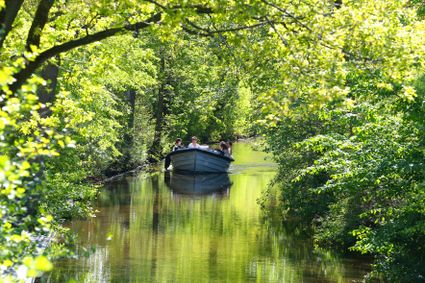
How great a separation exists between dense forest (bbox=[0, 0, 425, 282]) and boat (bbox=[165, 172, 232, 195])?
8491 millimetres

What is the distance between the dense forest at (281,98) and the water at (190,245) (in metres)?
0.94

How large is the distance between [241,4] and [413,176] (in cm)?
530

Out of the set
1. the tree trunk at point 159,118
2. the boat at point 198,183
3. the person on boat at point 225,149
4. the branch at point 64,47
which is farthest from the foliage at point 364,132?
the tree trunk at point 159,118

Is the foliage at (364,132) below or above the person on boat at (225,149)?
below

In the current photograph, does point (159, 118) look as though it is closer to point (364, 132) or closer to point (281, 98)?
point (364, 132)

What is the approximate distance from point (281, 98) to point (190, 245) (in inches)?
417

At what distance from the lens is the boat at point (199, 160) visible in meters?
38.6

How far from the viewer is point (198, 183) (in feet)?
115

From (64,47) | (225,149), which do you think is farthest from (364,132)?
(225,149)

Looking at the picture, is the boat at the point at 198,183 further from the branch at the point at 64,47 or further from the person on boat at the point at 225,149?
the branch at the point at 64,47

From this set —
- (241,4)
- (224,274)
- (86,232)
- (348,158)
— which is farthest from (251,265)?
(241,4)

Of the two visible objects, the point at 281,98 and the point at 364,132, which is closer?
the point at 281,98

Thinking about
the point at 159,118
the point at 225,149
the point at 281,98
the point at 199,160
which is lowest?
the point at 281,98

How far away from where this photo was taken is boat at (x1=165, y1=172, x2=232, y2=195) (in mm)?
31172
